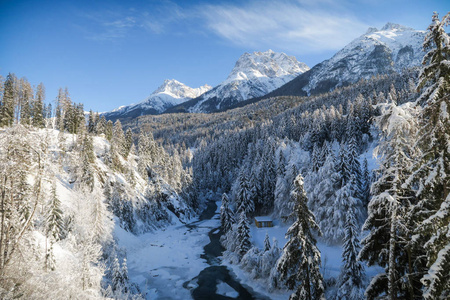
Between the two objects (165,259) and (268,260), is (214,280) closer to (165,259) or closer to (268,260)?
(268,260)

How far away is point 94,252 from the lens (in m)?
23.3

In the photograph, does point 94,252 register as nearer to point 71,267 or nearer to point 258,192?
point 71,267

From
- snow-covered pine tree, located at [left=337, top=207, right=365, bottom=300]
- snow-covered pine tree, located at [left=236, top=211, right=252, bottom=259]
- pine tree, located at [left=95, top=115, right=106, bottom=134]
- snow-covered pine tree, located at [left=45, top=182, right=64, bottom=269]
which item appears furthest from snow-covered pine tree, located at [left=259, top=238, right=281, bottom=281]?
pine tree, located at [left=95, top=115, right=106, bottom=134]

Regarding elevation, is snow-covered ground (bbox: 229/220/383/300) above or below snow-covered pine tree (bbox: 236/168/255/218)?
below

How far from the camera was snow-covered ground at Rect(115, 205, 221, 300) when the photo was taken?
1461 inches

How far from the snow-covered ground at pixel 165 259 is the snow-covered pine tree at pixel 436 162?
28428mm

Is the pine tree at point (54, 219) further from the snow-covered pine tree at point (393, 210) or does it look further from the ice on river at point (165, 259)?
the snow-covered pine tree at point (393, 210)

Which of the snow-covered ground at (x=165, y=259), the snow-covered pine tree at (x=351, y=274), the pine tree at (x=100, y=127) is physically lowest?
the snow-covered ground at (x=165, y=259)

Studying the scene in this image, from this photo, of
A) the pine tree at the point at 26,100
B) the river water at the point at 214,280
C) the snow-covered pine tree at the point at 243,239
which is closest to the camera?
the river water at the point at 214,280

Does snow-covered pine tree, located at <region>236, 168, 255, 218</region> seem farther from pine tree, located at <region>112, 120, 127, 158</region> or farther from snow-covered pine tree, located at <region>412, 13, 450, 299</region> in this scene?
snow-covered pine tree, located at <region>412, 13, 450, 299</region>

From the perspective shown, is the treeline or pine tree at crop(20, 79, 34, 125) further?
pine tree at crop(20, 79, 34, 125)

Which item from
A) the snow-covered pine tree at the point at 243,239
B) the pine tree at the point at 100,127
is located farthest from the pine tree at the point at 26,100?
the snow-covered pine tree at the point at 243,239

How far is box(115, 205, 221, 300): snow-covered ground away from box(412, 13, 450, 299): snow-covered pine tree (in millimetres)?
28428

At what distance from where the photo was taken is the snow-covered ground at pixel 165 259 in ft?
122
